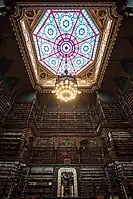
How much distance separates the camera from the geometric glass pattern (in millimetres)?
7605

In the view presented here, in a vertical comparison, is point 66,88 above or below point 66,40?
below

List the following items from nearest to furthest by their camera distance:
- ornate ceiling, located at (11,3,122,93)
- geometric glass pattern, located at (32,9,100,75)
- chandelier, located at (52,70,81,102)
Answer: chandelier, located at (52,70,81,102)
ornate ceiling, located at (11,3,122,93)
geometric glass pattern, located at (32,9,100,75)

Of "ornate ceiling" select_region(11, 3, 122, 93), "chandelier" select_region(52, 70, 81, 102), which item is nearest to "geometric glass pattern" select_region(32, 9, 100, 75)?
"ornate ceiling" select_region(11, 3, 122, 93)

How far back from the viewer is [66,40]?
8414 millimetres

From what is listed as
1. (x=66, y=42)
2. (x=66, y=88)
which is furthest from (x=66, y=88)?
(x=66, y=42)

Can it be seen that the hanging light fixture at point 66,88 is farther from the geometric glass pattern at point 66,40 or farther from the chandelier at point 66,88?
the geometric glass pattern at point 66,40

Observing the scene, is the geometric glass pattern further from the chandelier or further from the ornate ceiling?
the chandelier

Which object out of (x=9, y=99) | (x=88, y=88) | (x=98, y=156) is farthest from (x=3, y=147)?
(x=88, y=88)

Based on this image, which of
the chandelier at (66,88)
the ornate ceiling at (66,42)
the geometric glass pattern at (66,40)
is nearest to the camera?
the chandelier at (66,88)

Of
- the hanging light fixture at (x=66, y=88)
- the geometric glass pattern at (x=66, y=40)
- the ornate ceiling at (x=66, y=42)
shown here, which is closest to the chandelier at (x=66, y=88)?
the hanging light fixture at (x=66, y=88)

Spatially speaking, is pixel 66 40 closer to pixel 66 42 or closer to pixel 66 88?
pixel 66 42

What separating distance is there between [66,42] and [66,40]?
0.30 feet

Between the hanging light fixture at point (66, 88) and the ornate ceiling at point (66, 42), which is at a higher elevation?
the ornate ceiling at point (66, 42)

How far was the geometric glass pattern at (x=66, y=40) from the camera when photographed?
761 centimetres
